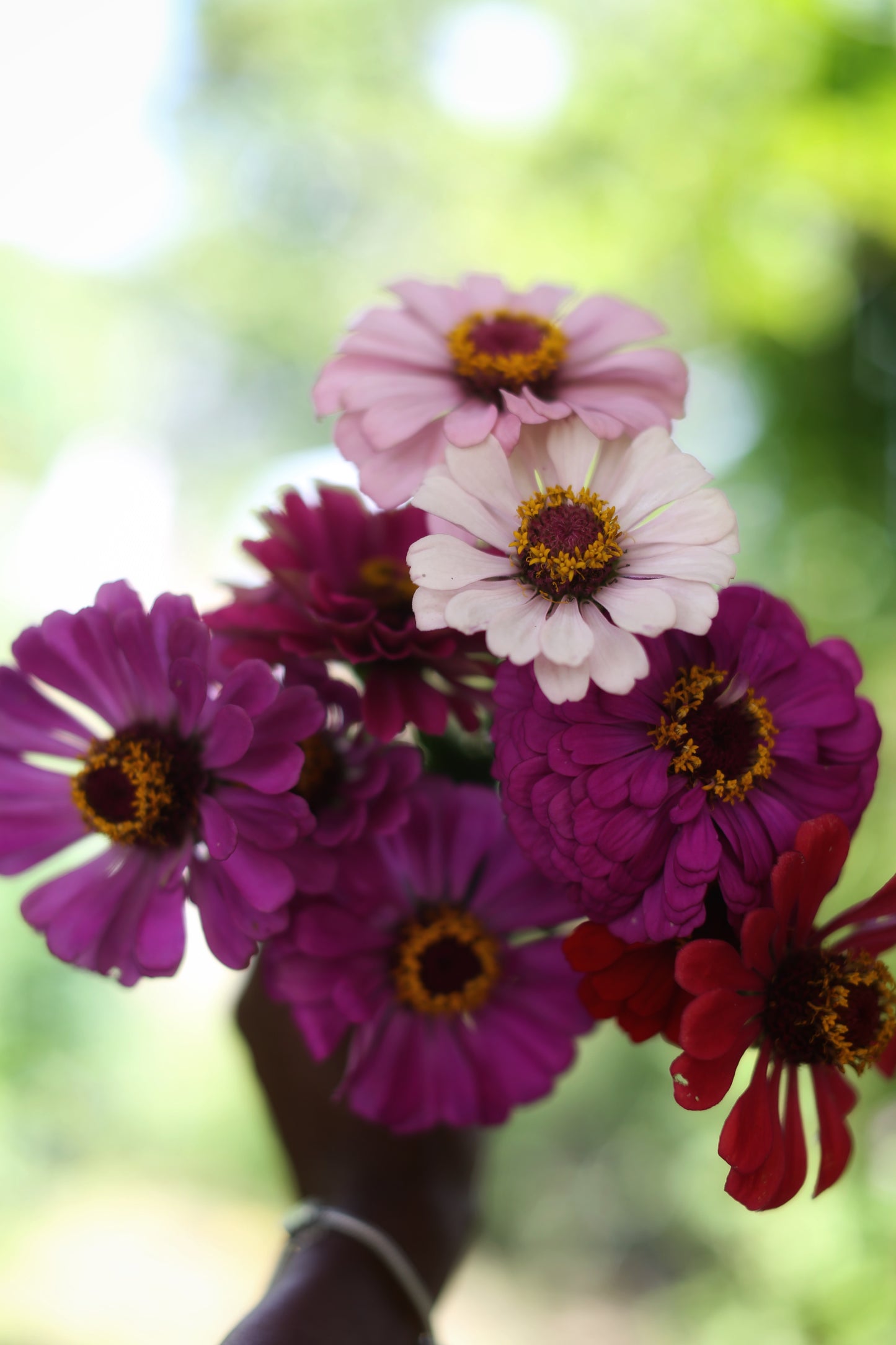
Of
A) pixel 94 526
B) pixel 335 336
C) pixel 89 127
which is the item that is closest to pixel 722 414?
pixel 335 336

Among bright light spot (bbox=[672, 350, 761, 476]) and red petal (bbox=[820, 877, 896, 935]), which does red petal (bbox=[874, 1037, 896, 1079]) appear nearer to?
red petal (bbox=[820, 877, 896, 935])

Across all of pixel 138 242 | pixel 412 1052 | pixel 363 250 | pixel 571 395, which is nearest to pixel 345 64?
pixel 363 250

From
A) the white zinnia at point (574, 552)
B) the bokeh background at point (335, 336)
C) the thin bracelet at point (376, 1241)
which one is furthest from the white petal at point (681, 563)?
the bokeh background at point (335, 336)

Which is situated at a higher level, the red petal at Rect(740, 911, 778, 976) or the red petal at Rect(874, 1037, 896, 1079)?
the red petal at Rect(874, 1037, 896, 1079)

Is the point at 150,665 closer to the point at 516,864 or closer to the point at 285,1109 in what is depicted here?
the point at 516,864

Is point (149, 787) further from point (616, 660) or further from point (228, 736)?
point (616, 660)

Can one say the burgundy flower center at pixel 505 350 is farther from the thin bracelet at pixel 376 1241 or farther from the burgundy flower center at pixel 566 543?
the thin bracelet at pixel 376 1241

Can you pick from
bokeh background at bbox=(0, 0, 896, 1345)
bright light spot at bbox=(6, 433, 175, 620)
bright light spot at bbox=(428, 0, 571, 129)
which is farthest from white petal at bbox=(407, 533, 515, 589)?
bright light spot at bbox=(428, 0, 571, 129)
